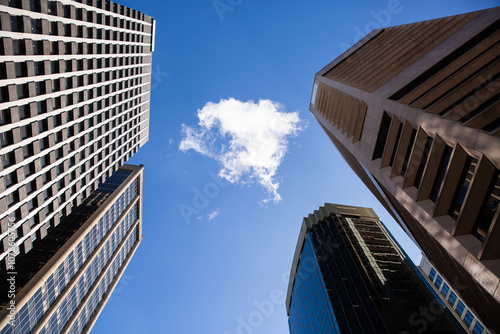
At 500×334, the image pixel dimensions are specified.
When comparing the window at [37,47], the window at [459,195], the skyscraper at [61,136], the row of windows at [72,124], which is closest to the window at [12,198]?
the skyscraper at [61,136]

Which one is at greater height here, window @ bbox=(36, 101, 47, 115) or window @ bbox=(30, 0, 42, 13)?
window @ bbox=(30, 0, 42, 13)

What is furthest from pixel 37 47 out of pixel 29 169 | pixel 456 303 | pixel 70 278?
pixel 456 303

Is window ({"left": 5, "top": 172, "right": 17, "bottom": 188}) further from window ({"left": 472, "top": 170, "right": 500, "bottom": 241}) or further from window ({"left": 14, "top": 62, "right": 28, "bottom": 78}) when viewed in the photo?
window ({"left": 472, "top": 170, "right": 500, "bottom": 241})

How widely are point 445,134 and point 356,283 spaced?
167 ft

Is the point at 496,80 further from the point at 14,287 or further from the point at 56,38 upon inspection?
the point at 14,287

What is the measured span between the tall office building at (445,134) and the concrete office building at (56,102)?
3210 cm

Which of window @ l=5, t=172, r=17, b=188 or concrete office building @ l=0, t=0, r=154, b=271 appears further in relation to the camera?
window @ l=5, t=172, r=17, b=188

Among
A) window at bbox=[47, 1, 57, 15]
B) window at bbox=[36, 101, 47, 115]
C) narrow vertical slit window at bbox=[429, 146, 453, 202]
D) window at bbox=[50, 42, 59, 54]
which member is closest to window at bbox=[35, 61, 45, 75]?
window at bbox=[50, 42, 59, 54]

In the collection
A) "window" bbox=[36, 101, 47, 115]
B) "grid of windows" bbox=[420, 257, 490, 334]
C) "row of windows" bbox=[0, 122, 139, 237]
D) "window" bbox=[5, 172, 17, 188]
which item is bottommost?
"grid of windows" bbox=[420, 257, 490, 334]

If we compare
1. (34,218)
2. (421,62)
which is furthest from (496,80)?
(34,218)

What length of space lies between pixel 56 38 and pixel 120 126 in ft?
69.4

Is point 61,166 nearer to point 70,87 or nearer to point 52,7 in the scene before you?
point 70,87

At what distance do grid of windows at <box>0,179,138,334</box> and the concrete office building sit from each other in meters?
19.6

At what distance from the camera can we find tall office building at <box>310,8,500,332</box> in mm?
13008
